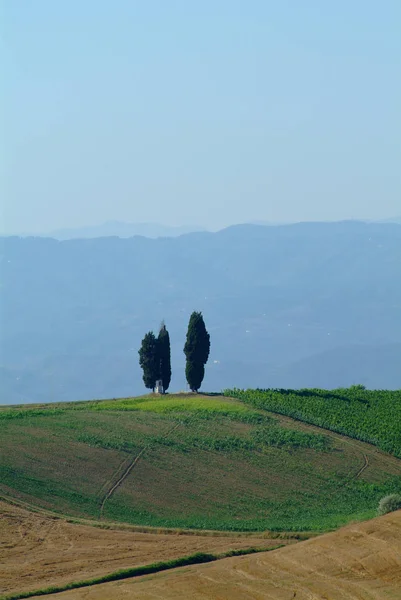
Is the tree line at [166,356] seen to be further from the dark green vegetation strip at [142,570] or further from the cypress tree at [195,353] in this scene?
the dark green vegetation strip at [142,570]

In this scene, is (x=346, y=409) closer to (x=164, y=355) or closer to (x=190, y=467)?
(x=164, y=355)

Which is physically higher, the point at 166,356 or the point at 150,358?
the point at 166,356

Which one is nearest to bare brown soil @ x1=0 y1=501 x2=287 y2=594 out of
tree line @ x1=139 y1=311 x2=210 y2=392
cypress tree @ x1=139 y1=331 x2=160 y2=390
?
cypress tree @ x1=139 y1=331 x2=160 y2=390

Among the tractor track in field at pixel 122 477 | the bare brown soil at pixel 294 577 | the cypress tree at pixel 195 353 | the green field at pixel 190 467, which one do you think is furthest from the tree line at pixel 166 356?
the bare brown soil at pixel 294 577

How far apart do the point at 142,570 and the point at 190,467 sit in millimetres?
18206

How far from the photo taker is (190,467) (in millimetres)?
55562

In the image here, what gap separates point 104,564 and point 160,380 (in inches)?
1335

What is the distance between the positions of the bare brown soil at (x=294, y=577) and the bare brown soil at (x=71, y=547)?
108 inches

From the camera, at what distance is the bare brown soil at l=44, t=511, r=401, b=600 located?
3378 cm

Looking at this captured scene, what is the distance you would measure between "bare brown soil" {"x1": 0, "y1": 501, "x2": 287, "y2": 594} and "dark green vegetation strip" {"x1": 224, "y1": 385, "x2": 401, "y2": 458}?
2047 centimetres

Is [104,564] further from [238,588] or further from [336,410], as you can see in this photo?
[336,410]

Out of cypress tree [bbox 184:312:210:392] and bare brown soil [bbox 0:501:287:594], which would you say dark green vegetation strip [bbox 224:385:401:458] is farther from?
bare brown soil [bbox 0:501:287:594]

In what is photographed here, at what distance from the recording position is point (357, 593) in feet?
111

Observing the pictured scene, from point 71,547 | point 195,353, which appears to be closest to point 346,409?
point 195,353
